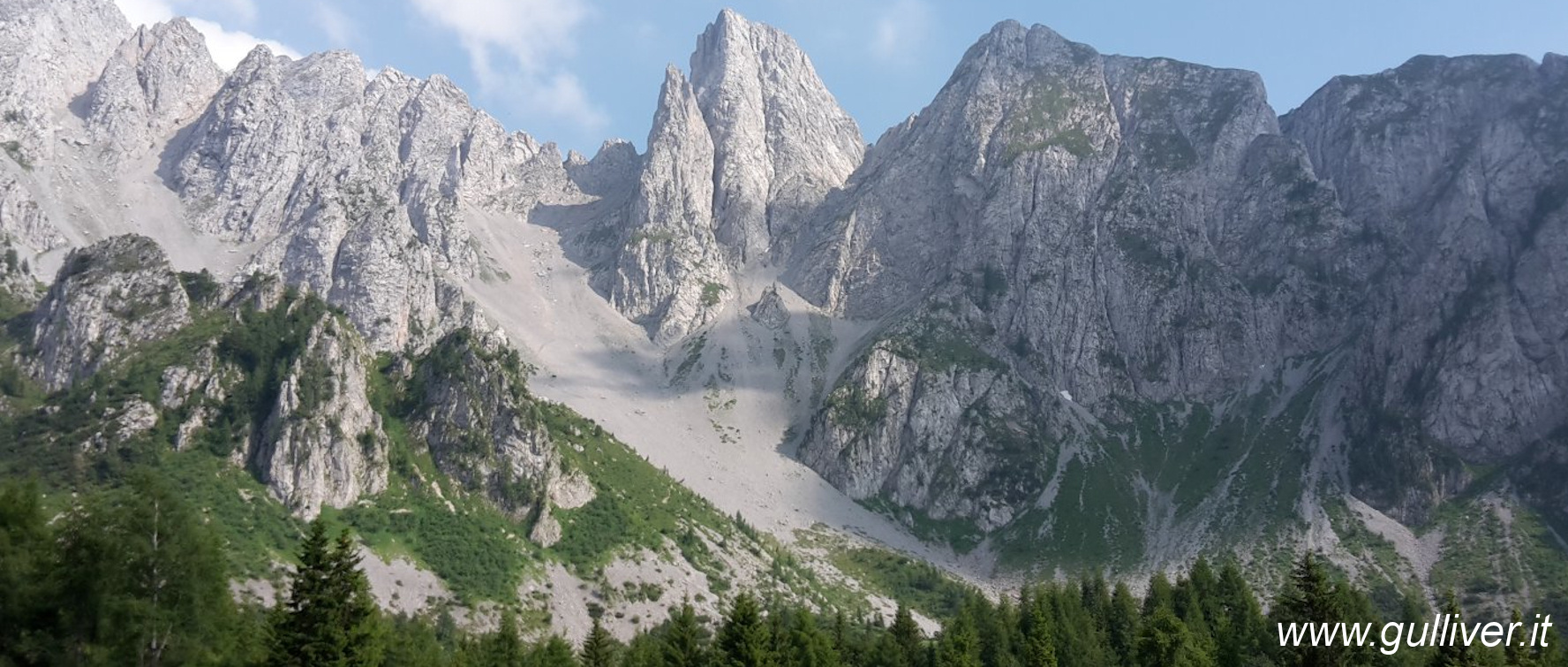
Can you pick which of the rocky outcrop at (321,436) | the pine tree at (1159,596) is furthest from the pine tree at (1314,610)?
the rocky outcrop at (321,436)

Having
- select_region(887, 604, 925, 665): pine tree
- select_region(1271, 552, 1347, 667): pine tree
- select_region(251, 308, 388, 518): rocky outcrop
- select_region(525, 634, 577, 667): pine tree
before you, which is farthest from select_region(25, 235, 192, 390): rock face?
select_region(1271, 552, 1347, 667): pine tree

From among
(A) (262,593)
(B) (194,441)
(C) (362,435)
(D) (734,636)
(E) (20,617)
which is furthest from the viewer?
(C) (362,435)

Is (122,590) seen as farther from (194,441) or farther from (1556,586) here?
(1556,586)

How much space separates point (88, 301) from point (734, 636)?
540 feet

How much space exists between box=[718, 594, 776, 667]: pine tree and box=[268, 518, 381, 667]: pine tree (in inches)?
995

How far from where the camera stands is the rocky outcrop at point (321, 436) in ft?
546

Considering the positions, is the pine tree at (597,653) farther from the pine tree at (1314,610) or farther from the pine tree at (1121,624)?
the pine tree at (1121,624)

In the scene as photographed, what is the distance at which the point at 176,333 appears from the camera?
186 m

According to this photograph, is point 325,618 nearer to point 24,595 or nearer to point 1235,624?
point 24,595

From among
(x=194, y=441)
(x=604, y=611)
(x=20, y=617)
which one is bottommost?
(x=604, y=611)

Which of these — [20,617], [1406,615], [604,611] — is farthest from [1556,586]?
[20,617]

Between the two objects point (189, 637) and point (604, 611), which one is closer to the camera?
point (189, 637)

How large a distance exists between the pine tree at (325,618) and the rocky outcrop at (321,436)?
Answer: 398 feet

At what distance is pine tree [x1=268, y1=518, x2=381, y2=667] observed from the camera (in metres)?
50.7
